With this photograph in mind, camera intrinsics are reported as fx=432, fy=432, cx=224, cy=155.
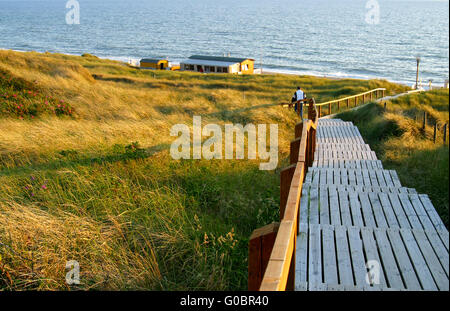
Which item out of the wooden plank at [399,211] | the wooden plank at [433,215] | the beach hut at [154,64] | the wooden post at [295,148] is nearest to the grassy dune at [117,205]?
the wooden post at [295,148]

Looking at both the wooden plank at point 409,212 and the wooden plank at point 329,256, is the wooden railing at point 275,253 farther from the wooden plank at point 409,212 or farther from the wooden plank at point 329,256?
the wooden plank at point 409,212

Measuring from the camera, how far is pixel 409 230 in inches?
157

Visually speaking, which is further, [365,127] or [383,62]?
[383,62]

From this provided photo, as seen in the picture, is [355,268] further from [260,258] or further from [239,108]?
[239,108]

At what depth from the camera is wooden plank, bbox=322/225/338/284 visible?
3225 millimetres

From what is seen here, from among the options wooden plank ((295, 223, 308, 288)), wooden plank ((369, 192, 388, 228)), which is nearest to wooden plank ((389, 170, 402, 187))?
wooden plank ((369, 192, 388, 228))

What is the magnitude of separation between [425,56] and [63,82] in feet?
249

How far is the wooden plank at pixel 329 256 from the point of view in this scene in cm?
322

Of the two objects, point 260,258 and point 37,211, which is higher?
point 260,258

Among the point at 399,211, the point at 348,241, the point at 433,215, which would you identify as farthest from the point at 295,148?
the point at 348,241

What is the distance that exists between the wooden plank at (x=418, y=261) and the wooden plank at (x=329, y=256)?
0.61 metres

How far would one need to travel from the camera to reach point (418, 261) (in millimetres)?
3414

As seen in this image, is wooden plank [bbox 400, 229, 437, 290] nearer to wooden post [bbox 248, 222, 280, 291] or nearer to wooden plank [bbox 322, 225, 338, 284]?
wooden plank [bbox 322, 225, 338, 284]

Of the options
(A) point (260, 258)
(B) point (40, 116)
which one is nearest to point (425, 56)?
(B) point (40, 116)
